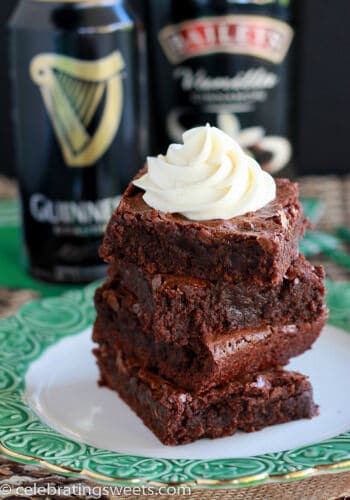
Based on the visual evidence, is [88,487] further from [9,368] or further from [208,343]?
[9,368]

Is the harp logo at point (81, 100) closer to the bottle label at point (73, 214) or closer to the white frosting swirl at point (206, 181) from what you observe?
the bottle label at point (73, 214)

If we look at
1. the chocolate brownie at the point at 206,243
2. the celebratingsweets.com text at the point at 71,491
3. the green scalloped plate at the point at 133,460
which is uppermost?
the chocolate brownie at the point at 206,243

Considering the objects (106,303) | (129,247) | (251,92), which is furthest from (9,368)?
(251,92)

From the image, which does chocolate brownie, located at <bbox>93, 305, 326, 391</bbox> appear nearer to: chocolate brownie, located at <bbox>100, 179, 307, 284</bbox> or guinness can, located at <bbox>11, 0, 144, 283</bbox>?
chocolate brownie, located at <bbox>100, 179, 307, 284</bbox>

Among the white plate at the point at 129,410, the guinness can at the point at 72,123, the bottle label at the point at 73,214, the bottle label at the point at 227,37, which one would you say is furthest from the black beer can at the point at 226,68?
the white plate at the point at 129,410

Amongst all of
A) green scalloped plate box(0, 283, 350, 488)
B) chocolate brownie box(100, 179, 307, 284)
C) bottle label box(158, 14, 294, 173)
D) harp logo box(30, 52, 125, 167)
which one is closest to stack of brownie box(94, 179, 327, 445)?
chocolate brownie box(100, 179, 307, 284)

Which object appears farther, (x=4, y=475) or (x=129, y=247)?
(x=129, y=247)
